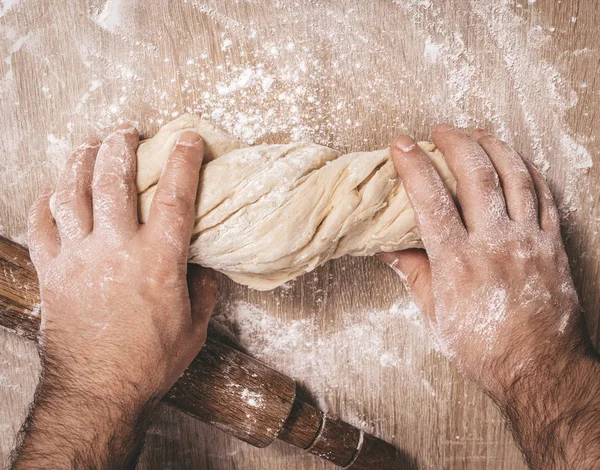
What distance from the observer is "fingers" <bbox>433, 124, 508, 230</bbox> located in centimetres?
129

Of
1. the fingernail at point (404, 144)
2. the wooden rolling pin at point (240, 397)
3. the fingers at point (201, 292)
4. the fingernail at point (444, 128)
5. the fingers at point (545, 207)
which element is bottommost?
the wooden rolling pin at point (240, 397)

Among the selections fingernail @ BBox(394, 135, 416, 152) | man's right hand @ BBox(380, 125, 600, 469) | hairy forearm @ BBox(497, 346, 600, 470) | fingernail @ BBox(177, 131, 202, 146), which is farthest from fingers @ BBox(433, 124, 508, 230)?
fingernail @ BBox(177, 131, 202, 146)

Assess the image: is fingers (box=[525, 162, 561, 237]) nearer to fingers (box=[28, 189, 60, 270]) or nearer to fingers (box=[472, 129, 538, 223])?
fingers (box=[472, 129, 538, 223])

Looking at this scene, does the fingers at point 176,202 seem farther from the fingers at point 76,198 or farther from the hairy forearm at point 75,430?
the hairy forearm at point 75,430

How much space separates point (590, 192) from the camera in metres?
1.56

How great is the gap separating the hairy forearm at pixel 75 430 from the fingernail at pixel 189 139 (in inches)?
27.2

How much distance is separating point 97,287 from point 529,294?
3.74 ft

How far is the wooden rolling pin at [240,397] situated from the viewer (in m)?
1.37

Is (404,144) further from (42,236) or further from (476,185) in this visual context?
(42,236)

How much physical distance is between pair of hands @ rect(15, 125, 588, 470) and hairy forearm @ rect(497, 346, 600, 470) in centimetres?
2

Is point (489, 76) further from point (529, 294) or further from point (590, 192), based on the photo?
point (529, 294)

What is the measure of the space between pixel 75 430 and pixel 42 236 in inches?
20.5

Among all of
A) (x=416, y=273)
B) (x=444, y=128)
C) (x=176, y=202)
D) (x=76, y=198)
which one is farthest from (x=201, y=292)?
(x=444, y=128)

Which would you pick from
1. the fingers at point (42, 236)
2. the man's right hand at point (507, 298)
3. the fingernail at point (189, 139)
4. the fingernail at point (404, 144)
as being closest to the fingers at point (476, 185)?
the man's right hand at point (507, 298)
